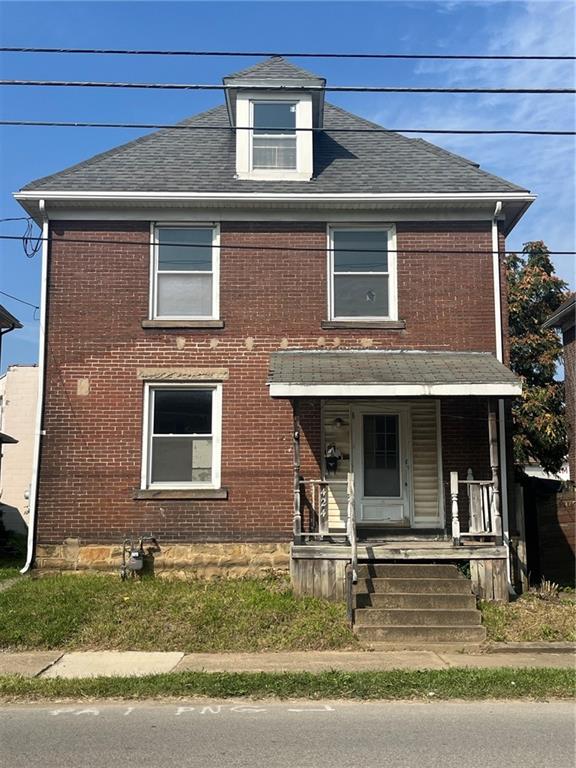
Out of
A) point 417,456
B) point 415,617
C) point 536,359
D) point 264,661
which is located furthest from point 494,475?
point 536,359

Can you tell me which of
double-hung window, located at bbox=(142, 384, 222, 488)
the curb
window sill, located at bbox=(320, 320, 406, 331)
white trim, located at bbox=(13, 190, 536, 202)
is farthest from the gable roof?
the curb

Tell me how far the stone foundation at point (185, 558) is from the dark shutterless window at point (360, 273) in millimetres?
4073

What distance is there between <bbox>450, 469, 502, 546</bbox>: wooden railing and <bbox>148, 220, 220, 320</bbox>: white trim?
4.75 m

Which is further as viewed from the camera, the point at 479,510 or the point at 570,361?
the point at 570,361

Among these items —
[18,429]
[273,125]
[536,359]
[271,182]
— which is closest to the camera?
[271,182]

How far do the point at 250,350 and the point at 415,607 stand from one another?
4.81 metres

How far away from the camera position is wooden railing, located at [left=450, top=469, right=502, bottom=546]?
10305 mm

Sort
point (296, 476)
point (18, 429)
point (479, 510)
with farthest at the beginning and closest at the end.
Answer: point (18, 429) < point (479, 510) < point (296, 476)

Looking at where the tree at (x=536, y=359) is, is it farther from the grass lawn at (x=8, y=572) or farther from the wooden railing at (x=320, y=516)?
the grass lawn at (x=8, y=572)

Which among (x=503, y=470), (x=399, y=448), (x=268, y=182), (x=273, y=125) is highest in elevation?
(x=273, y=125)

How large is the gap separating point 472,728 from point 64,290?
9.11 m

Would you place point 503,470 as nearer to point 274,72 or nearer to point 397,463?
point 397,463

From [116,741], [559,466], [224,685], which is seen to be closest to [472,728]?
[224,685]

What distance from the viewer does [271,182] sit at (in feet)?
41.2
